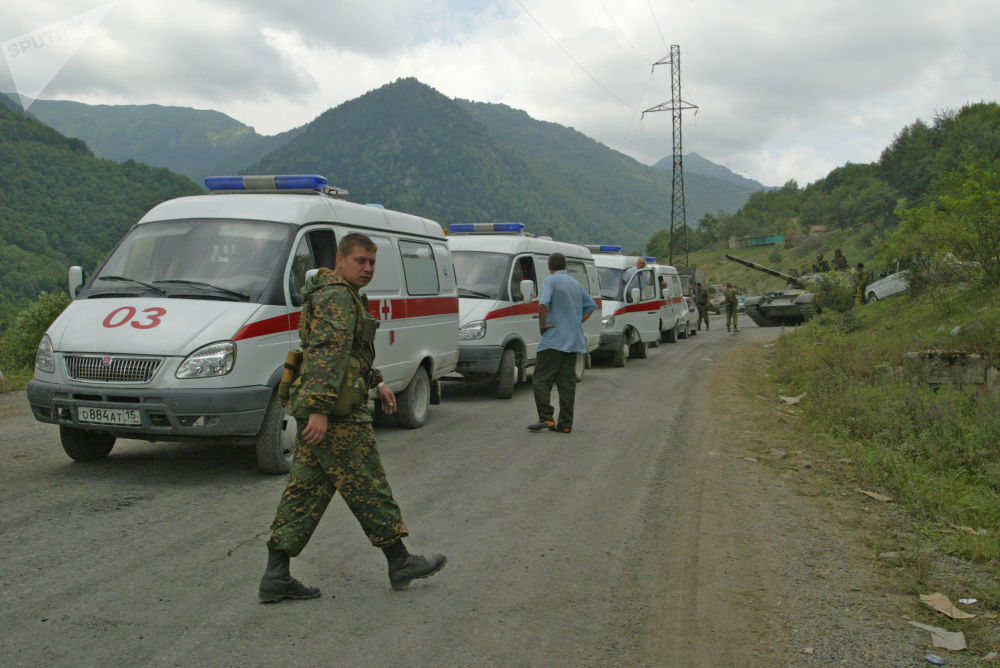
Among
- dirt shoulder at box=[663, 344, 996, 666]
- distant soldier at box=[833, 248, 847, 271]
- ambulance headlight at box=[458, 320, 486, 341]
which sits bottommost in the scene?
dirt shoulder at box=[663, 344, 996, 666]

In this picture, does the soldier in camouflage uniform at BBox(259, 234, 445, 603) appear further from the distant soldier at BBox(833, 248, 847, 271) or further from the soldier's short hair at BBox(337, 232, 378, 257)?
the distant soldier at BBox(833, 248, 847, 271)

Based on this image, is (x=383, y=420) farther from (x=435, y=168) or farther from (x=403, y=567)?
(x=435, y=168)

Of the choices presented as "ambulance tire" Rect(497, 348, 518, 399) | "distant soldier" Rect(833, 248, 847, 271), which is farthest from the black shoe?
"distant soldier" Rect(833, 248, 847, 271)

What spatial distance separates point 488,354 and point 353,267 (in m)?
7.44

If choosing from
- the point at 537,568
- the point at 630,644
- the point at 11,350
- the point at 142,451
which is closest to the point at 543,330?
the point at 142,451

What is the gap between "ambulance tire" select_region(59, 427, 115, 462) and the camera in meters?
6.59

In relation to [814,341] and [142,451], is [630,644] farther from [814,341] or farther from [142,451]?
[814,341]

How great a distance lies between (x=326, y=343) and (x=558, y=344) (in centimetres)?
554

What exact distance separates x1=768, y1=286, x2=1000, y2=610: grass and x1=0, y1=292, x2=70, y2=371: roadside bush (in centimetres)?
1393

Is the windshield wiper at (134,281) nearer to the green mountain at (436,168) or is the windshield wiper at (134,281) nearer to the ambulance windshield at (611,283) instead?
the ambulance windshield at (611,283)

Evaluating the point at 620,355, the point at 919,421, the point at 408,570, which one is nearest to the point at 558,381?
the point at 919,421

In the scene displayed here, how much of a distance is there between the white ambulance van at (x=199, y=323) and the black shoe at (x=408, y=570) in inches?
95.8

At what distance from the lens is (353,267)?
3930mm

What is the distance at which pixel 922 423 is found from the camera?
802 centimetres
